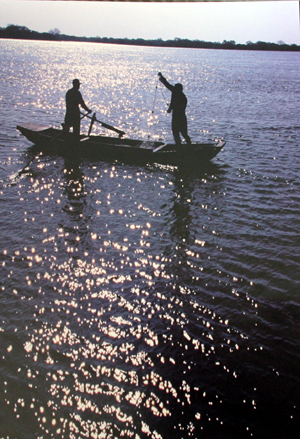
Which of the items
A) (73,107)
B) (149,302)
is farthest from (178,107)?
(149,302)

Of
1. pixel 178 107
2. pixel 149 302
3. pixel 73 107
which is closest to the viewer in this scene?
pixel 149 302

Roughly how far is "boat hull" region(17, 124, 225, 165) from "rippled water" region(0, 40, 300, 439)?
0.85m

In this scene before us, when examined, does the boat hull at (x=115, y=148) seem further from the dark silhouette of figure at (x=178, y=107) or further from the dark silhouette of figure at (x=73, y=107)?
the dark silhouette of figure at (x=178, y=107)

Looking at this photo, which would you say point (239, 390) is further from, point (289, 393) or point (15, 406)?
point (15, 406)

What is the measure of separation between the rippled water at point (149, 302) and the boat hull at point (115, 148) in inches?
33.5

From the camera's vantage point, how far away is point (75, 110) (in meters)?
17.1

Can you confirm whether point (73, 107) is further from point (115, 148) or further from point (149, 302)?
point (149, 302)

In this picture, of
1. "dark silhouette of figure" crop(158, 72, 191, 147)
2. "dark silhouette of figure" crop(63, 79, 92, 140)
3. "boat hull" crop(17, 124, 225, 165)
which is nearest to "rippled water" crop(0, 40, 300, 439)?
"boat hull" crop(17, 124, 225, 165)

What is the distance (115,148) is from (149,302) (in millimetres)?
10998

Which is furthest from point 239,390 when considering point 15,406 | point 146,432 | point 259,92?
point 259,92

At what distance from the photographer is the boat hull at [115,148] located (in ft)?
54.4

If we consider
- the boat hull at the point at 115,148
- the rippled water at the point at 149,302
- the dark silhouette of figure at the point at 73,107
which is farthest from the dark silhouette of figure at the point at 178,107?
the dark silhouette of figure at the point at 73,107

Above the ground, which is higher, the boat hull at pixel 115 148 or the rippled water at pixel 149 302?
the boat hull at pixel 115 148

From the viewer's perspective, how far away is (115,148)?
1709 cm
